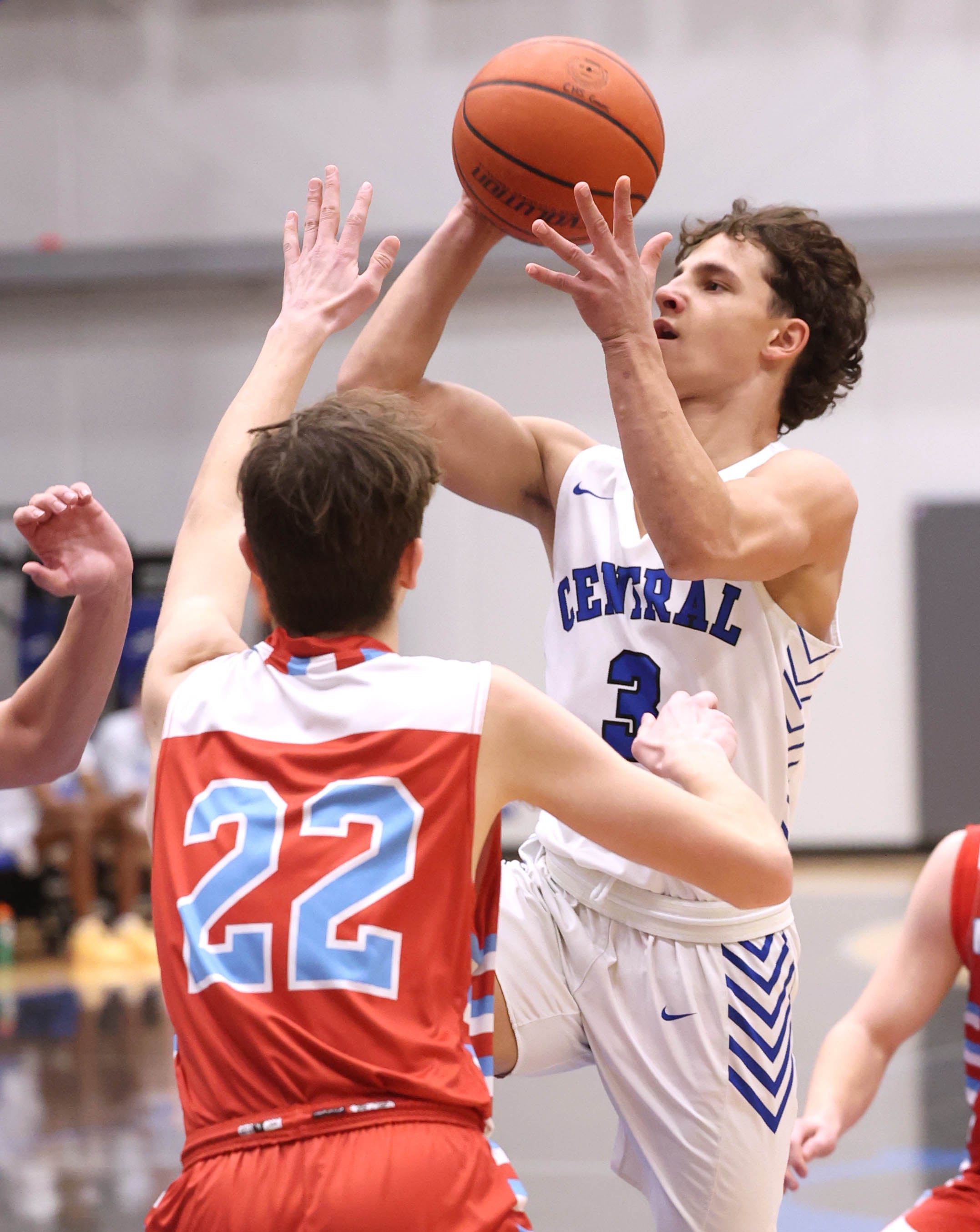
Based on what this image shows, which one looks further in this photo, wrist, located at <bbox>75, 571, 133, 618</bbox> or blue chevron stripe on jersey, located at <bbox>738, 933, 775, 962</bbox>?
blue chevron stripe on jersey, located at <bbox>738, 933, 775, 962</bbox>

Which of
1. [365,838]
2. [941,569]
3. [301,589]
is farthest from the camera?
[941,569]

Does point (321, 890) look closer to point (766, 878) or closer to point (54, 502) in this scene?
point (766, 878)

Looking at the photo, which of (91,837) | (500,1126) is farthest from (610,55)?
(91,837)

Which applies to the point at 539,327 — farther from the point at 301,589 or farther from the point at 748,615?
the point at 301,589

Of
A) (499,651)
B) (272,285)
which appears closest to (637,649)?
(499,651)

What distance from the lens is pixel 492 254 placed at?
1276cm

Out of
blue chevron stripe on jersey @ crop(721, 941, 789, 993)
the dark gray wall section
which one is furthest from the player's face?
the dark gray wall section

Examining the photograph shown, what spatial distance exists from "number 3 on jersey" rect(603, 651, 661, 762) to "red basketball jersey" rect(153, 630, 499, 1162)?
1.01 m

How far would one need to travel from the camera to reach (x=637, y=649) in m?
2.84

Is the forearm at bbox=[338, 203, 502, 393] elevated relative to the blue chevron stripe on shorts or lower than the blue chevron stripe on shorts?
elevated

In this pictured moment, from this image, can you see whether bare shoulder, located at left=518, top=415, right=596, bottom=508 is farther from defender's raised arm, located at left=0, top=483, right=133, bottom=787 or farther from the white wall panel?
the white wall panel

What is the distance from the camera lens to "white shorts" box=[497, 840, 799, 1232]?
2.68m

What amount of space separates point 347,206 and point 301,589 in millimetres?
11815

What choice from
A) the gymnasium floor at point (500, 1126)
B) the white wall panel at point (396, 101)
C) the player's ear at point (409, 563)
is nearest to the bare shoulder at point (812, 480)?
the player's ear at point (409, 563)
